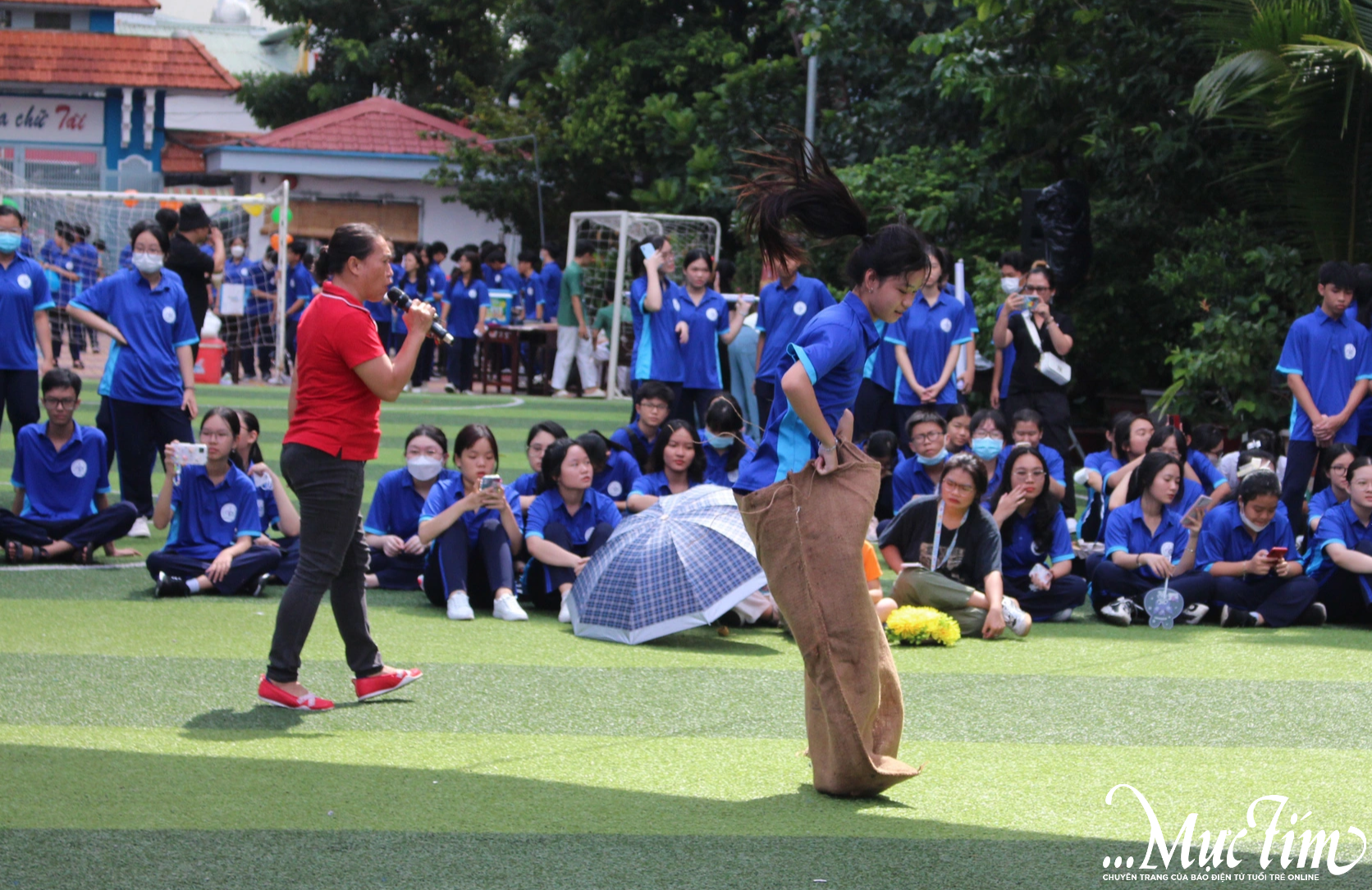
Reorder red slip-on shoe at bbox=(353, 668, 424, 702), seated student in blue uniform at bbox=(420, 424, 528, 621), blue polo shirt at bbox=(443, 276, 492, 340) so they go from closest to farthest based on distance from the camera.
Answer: red slip-on shoe at bbox=(353, 668, 424, 702) → seated student in blue uniform at bbox=(420, 424, 528, 621) → blue polo shirt at bbox=(443, 276, 492, 340)

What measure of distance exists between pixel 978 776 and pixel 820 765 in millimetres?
620

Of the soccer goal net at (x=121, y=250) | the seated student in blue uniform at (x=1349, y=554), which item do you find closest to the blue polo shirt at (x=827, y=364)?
the seated student in blue uniform at (x=1349, y=554)

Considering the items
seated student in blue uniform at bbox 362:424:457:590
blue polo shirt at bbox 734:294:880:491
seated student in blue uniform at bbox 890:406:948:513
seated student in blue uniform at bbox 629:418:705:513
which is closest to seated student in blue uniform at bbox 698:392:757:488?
seated student in blue uniform at bbox 629:418:705:513

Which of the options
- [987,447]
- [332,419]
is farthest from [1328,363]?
[332,419]

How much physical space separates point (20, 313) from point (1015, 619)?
629cm

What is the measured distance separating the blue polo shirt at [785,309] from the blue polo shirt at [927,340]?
2.65 feet

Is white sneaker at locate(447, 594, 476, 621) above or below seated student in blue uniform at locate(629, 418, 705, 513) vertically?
below

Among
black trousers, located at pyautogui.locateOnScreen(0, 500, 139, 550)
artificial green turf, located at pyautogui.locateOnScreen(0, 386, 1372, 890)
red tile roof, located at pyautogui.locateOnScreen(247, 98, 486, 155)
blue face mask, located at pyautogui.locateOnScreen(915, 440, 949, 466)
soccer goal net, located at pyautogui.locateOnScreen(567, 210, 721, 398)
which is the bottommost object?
artificial green turf, located at pyautogui.locateOnScreen(0, 386, 1372, 890)

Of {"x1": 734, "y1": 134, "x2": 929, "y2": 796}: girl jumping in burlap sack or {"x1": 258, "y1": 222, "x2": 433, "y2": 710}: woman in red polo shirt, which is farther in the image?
{"x1": 258, "y1": 222, "x2": 433, "y2": 710}: woman in red polo shirt

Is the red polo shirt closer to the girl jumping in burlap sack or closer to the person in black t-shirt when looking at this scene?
the girl jumping in burlap sack

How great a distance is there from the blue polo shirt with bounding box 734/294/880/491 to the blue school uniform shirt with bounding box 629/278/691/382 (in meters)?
7.41

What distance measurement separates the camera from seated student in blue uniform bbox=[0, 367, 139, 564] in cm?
895

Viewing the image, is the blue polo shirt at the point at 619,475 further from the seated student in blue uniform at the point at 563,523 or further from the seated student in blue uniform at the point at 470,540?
the seated student in blue uniform at the point at 470,540

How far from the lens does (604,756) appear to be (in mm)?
5301
